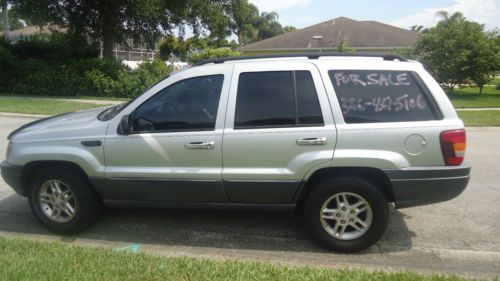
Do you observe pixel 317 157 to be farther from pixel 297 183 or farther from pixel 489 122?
pixel 489 122

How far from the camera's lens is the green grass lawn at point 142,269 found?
3.42 m

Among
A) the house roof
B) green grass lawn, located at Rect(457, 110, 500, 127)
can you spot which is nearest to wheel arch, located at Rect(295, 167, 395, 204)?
green grass lawn, located at Rect(457, 110, 500, 127)

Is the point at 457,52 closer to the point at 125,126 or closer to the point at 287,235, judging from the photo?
the point at 287,235

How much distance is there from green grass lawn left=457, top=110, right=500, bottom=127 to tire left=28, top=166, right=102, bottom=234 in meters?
10.7

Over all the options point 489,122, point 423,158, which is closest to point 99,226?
point 423,158

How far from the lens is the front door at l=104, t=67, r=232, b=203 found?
4156 mm

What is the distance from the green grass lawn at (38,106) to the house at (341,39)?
910 inches

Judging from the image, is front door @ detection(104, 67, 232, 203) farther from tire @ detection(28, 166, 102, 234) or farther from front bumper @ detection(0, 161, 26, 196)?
front bumper @ detection(0, 161, 26, 196)

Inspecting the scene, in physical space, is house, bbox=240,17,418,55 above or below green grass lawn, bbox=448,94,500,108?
above

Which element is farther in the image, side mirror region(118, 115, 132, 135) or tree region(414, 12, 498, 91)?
tree region(414, 12, 498, 91)

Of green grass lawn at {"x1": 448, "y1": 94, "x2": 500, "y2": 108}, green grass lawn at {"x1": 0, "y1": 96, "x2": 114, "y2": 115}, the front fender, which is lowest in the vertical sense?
green grass lawn at {"x1": 0, "y1": 96, "x2": 114, "y2": 115}

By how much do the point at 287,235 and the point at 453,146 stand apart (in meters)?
1.81

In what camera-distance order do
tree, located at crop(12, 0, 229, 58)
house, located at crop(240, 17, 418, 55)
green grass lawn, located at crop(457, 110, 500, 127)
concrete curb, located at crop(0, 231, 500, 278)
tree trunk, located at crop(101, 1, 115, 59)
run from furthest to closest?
1. house, located at crop(240, 17, 418, 55)
2. tree trunk, located at crop(101, 1, 115, 59)
3. tree, located at crop(12, 0, 229, 58)
4. green grass lawn, located at crop(457, 110, 500, 127)
5. concrete curb, located at crop(0, 231, 500, 278)

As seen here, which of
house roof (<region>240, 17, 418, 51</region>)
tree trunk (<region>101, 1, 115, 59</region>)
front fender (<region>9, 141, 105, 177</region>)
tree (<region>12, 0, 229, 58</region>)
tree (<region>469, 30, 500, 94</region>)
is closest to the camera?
front fender (<region>9, 141, 105, 177</region>)
